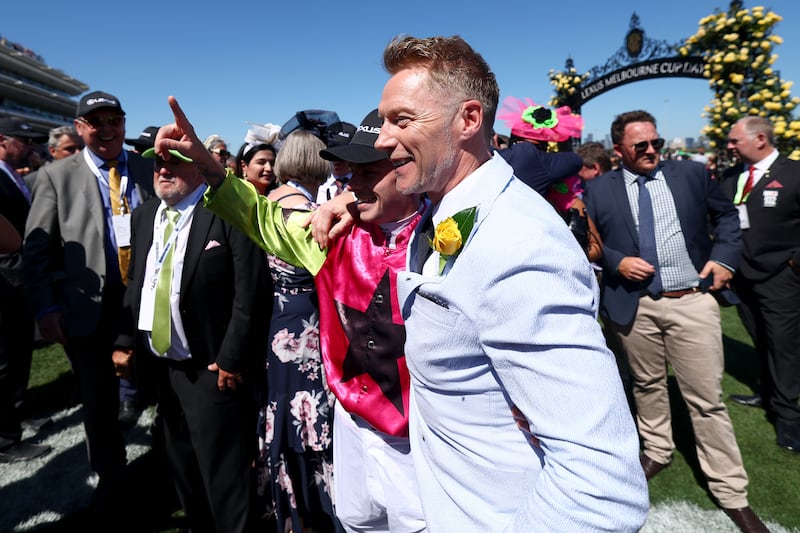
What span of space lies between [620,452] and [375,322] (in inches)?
41.5

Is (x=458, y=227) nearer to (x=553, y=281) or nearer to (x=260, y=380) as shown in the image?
(x=553, y=281)

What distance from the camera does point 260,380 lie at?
2770 millimetres

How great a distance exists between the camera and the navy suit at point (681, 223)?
3084mm

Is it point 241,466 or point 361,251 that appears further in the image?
point 241,466

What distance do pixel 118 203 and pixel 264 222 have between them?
1938 millimetres

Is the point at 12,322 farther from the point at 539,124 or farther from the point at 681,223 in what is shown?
the point at 681,223

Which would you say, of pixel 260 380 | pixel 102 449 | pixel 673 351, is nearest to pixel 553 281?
pixel 260 380

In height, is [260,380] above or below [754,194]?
below

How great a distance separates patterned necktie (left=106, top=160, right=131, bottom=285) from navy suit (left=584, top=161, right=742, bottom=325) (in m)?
3.49

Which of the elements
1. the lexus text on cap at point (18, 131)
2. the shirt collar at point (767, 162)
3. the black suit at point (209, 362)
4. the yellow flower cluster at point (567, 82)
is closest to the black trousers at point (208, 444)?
the black suit at point (209, 362)

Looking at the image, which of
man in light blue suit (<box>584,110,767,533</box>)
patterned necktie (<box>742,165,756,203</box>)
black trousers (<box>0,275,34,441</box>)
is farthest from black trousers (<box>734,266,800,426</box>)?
black trousers (<box>0,275,34,441</box>)

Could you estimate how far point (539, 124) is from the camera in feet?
11.0

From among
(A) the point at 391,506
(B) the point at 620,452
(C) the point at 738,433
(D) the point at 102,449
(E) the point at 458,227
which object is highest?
(E) the point at 458,227

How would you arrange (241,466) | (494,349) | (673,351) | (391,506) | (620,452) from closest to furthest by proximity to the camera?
(620,452) < (494,349) < (391,506) < (241,466) < (673,351)
